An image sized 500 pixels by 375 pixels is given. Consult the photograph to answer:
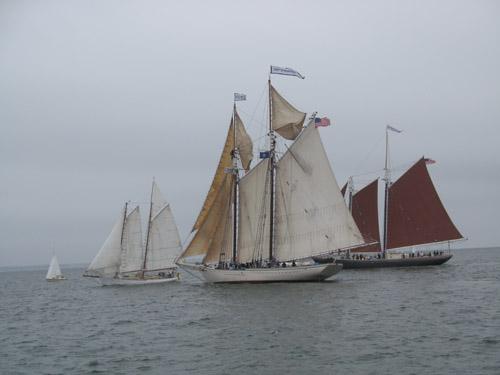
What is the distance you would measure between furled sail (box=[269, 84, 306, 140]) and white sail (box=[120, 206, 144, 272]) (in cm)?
2223

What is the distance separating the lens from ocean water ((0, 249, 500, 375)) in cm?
2788

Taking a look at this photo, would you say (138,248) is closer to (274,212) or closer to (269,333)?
(274,212)

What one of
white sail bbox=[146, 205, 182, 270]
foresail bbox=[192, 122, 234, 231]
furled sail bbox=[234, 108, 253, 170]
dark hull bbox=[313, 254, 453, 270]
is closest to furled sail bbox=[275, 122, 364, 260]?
furled sail bbox=[234, 108, 253, 170]

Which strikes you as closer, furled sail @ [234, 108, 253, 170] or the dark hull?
furled sail @ [234, 108, 253, 170]

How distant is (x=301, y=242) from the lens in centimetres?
6625

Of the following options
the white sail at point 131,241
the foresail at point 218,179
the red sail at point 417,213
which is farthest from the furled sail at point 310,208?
the red sail at point 417,213

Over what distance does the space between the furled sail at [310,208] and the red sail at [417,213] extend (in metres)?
32.0

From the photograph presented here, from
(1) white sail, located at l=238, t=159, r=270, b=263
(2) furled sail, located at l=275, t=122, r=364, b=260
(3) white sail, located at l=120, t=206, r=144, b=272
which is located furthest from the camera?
(3) white sail, located at l=120, t=206, r=144, b=272

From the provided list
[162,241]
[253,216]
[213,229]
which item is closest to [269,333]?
→ [213,229]

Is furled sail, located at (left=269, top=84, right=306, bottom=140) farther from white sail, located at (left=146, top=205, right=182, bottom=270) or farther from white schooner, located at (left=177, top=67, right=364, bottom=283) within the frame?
white sail, located at (left=146, top=205, right=182, bottom=270)

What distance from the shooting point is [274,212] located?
221ft

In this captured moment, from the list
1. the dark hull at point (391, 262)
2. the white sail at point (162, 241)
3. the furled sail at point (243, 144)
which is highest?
the furled sail at point (243, 144)

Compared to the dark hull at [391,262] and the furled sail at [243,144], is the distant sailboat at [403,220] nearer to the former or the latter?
the dark hull at [391,262]

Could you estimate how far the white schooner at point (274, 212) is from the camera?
214 feet
